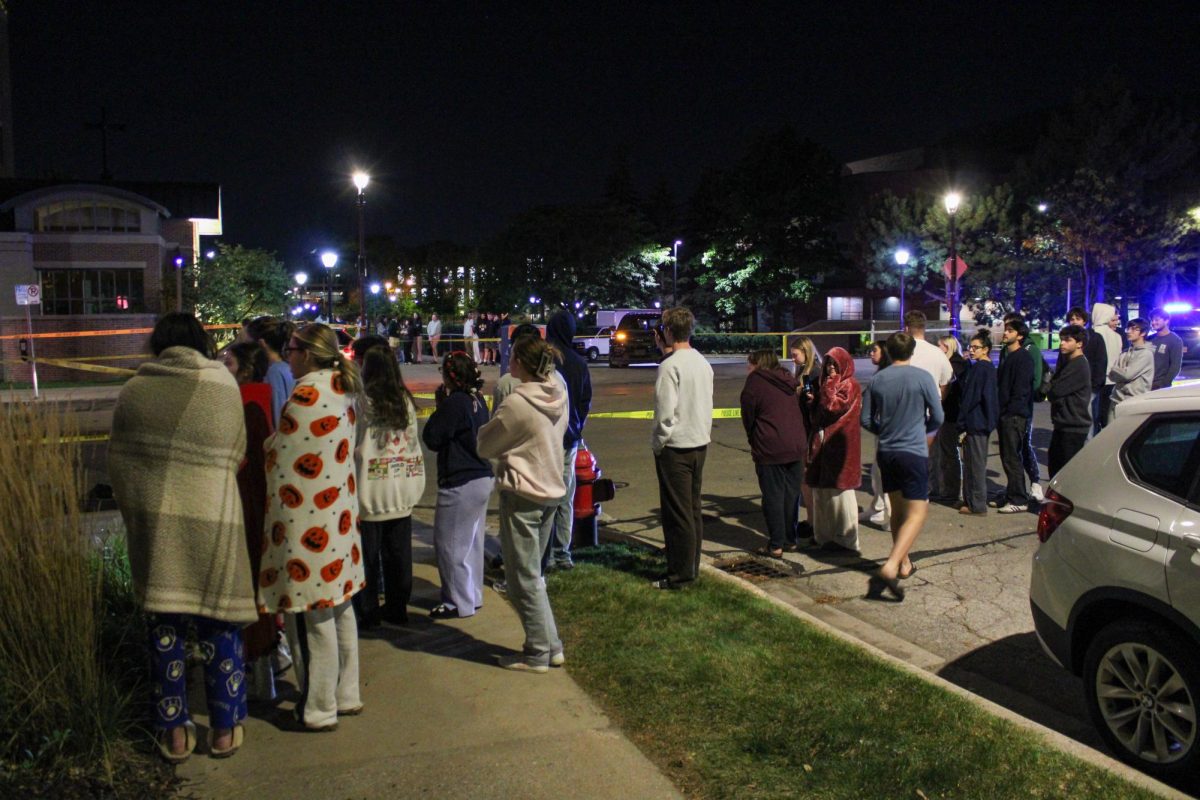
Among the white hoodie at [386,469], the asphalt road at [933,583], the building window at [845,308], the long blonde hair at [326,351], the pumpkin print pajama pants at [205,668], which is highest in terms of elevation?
the building window at [845,308]

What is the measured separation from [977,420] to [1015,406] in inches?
18.4

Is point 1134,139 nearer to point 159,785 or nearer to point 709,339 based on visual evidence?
point 709,339

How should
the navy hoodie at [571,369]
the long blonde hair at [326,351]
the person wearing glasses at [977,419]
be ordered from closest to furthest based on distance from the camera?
the long blonde hair at [326,351]
the navy hoodie at [571,369]
the person wearing glasses at [977,419]

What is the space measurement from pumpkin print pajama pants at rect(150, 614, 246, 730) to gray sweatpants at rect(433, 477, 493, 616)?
197 centimetres

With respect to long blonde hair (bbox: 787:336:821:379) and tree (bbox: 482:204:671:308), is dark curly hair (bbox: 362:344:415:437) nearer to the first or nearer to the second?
long blonde hair (bbox: 787:336:821:379)

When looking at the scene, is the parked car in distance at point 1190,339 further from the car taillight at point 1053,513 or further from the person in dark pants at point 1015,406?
the car taillight at point 1053,513

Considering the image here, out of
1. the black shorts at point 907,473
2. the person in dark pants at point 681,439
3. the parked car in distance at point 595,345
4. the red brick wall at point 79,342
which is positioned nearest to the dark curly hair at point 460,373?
the person in dark pants at point 681,439

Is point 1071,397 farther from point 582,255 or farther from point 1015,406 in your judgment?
point 582,255

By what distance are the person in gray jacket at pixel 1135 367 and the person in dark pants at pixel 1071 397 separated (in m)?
1.41

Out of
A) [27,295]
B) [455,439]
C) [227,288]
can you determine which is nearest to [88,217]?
[227,288]

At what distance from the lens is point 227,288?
42.1m

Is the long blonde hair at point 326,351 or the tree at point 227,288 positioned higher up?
the tree at point 227,288

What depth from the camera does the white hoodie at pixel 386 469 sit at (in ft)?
18.3

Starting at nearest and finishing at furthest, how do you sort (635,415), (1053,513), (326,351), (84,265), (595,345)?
1. (326,351)
2. (1053,513)
3. (635,415)
4. (84,265)
5. (595,345)
